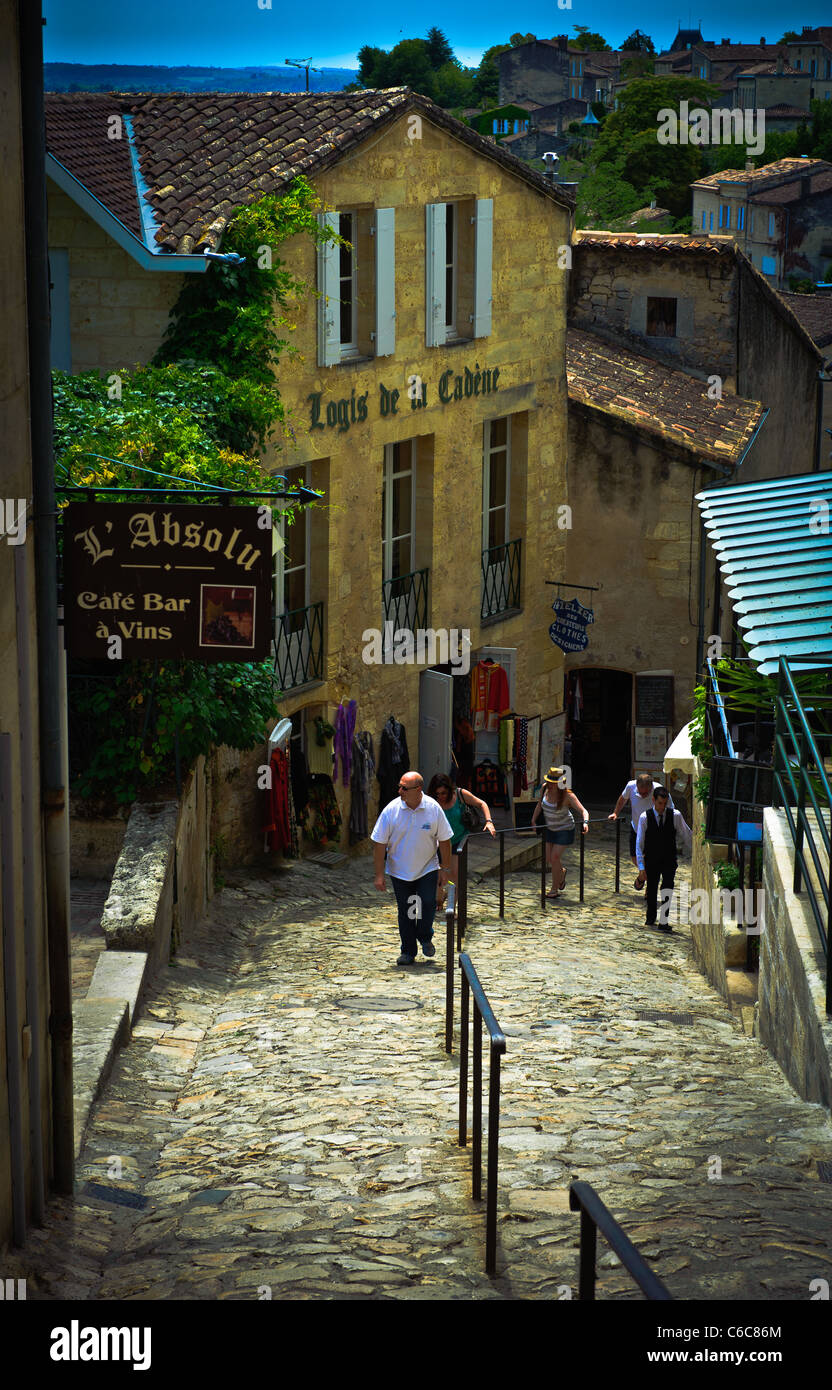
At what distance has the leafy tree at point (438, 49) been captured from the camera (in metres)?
91.8

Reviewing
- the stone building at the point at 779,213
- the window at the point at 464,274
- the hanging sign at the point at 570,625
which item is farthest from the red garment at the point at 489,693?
the stone building at the point at 779,213

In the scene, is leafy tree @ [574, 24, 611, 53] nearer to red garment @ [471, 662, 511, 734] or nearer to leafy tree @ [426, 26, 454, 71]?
leafy tree @ [426, 26, 454, 71]

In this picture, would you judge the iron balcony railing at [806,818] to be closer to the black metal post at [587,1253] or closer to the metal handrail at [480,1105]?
the metal handrail at [480,1105]

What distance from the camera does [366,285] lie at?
53.6 feet

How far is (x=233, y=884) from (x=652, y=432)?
33.0 feet

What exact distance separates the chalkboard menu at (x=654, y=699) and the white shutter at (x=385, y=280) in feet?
23.0

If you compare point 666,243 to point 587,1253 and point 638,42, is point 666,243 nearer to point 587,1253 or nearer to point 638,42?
point 587,1253

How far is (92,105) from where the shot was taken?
16.1 meters

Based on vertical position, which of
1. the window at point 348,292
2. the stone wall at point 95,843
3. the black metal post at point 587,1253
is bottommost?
the stone wall at point 95,843

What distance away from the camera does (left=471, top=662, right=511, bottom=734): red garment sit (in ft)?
61.7

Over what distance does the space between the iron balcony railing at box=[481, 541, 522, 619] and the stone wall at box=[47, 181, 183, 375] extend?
5654 mm

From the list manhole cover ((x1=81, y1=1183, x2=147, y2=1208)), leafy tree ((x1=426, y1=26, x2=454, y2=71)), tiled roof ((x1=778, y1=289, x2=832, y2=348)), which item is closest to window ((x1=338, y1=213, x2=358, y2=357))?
manhole cover ((x1=81, y1=1183, x2=147, y2=1208))

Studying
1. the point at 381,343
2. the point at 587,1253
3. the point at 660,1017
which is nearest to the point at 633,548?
the point at 381,343
